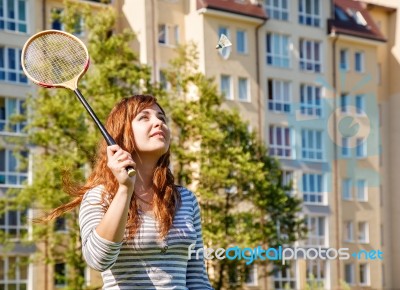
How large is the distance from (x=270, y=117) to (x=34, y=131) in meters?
3.13

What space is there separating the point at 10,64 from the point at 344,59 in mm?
4669

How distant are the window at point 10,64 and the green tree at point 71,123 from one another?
1.31ft

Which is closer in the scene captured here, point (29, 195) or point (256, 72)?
Result: point (29, 195)

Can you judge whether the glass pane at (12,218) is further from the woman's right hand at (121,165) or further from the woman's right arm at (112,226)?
the woman's right hand at (121,165)

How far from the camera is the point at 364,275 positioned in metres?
14.4

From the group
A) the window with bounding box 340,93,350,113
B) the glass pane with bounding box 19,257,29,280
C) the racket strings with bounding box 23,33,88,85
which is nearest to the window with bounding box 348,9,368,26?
the window with bounding box 340,93,350,113

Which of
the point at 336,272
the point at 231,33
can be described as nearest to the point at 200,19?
the point at 231,33

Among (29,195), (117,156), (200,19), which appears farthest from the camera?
(200,19)

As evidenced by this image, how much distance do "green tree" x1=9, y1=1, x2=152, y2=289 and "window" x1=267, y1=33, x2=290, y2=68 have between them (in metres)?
1.85

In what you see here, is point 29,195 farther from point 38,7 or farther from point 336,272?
point 336,272

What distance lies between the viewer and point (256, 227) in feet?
46.7

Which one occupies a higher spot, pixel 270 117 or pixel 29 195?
pixel 270 117

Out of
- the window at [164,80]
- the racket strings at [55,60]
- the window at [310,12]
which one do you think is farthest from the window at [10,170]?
the racket strings at [55,60]

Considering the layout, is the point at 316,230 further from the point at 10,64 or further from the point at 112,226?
the point at 112,226
